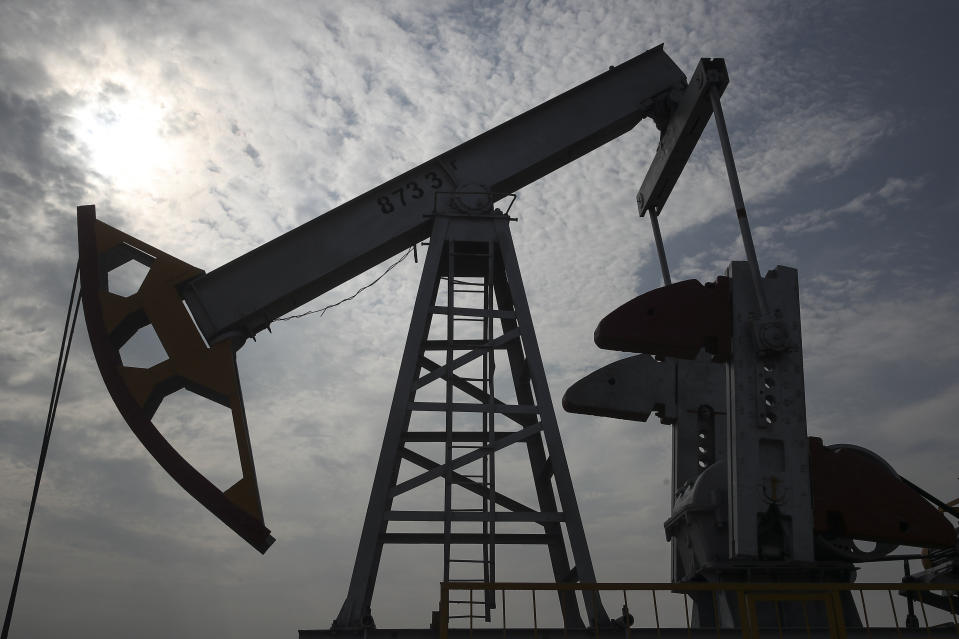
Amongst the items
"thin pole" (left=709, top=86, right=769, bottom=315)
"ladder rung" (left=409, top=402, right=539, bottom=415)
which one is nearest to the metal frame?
"ladder rung" (left=409, top=402, right=539, bottom=415)

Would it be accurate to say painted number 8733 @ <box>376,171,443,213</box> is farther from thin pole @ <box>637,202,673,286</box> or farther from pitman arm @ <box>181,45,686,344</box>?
thin pole @ <box>637,202,673,286</box>

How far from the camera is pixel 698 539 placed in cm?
834

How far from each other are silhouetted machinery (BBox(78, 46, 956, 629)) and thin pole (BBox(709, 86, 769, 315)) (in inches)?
1.2

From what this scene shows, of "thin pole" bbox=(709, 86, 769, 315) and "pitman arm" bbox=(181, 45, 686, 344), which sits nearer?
"thin pole" bbox=(709, 86, 769, 315)

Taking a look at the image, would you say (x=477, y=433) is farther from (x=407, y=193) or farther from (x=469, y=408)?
(x=407, y=193)

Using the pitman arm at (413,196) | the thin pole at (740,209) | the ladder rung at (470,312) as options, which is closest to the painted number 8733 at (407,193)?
the pitman arm at (413,196)

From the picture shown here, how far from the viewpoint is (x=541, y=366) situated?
9078 mm

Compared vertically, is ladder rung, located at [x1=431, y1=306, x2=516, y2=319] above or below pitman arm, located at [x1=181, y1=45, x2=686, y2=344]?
below

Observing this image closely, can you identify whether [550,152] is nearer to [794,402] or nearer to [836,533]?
[794,402]

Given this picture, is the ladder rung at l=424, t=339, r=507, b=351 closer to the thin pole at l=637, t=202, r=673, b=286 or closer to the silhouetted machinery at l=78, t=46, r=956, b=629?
A: the silhouetted machinery at l=78, t=46, r=956, b=629

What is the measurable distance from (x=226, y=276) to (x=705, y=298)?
534 cm

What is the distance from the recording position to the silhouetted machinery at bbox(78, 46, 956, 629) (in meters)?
7.91

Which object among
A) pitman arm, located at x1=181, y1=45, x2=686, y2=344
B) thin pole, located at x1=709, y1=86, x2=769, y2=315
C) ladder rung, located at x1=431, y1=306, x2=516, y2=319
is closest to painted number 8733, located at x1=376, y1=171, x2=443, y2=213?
pitman arm, located at x1=181, y1=45, x2=686, y2=344

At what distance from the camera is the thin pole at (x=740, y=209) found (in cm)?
816
